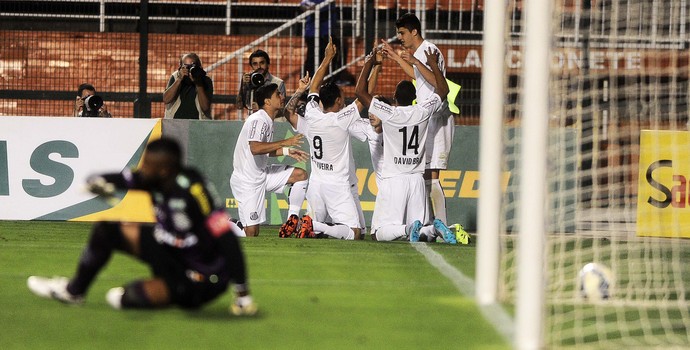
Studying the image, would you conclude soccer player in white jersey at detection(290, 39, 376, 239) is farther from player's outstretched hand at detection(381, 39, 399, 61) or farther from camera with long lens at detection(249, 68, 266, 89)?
camera with long lens at detection(249, 68, 266, 89)

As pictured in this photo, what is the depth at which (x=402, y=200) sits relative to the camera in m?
13.2

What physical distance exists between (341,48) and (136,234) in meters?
10.9

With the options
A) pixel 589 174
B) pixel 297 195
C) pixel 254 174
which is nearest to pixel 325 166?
pixel 297 195

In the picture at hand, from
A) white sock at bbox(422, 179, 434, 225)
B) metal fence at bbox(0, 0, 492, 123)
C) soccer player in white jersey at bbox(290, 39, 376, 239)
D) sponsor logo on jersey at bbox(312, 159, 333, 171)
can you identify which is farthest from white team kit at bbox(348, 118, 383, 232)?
metal fence at bbox(0, 0, 492, 123)

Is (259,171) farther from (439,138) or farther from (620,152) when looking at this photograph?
(620,152)

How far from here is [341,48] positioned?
17391mm

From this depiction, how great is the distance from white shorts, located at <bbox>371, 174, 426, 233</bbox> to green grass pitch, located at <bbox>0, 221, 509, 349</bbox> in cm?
202

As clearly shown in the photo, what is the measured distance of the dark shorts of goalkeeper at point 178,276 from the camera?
6723mm

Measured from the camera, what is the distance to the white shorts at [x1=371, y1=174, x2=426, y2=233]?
13.2 meters

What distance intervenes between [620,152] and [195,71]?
5339 millimetres

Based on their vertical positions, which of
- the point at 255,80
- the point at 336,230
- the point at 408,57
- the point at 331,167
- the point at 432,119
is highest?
the point at 408,57

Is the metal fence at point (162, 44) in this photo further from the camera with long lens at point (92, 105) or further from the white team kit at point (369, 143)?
the white team kit at point (369, 143)

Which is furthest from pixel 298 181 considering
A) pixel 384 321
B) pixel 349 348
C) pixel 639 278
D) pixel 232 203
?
pixel 349 348

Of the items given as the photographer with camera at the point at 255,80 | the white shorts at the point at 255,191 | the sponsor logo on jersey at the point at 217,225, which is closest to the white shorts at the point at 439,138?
the white shorts at the point at 255,191
